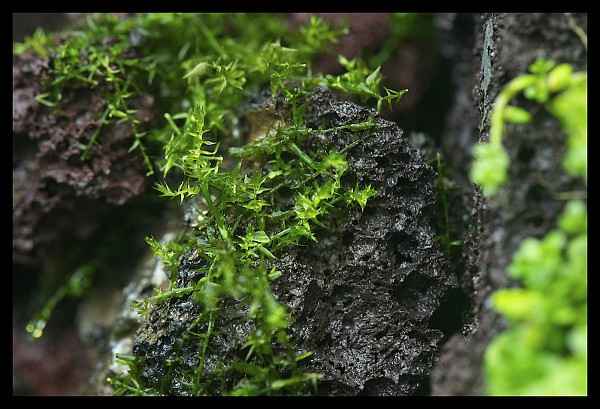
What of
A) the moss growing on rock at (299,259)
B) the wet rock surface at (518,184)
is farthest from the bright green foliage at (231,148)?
the wet rock surface at (518,184)

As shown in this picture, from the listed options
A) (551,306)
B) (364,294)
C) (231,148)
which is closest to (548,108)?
(551,306)

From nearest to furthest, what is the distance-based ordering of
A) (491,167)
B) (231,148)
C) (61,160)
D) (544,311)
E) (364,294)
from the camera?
(544,311), (491,167), (364,294), (231,148), (61,160)

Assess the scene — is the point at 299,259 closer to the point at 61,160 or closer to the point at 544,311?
the point at 544,311

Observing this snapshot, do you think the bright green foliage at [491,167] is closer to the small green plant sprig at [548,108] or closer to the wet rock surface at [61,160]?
the small green plant sprig at [548,108]

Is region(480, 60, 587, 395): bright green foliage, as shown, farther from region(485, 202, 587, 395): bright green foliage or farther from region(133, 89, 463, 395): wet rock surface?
region(133, 89, 463, 395): wet rock surface

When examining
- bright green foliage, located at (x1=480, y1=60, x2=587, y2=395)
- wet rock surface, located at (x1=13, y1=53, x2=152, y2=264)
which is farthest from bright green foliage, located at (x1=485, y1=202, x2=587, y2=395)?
wet rock surface, located at (x1=13, y1=53, x2=152, y2=264)

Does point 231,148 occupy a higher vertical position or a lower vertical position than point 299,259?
higher
